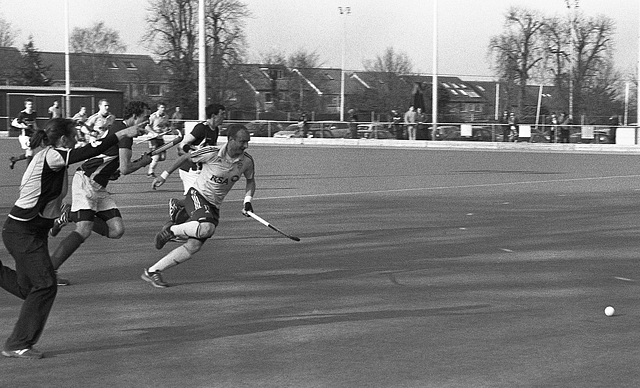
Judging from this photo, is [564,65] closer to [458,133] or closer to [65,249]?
[458,133]

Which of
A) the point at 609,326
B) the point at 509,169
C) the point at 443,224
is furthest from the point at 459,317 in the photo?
the point at 509,169

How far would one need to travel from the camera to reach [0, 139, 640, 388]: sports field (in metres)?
6.37

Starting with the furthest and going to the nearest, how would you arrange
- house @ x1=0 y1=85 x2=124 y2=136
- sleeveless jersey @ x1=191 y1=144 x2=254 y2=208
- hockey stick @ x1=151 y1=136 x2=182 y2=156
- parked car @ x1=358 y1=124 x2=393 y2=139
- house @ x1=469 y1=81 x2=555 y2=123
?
house @ x1=469 y1=81 x2=555 y2=123, house @ x1=0 y1=85 x2=124 y2=136, parked car @ x1=358 y1=124 x2=393 y2=139, hockey stick @ x1=151 y1=136 x2=182 y2=156, sleeveless jersey @ x1=191 y1=144 x2=254 y2=208

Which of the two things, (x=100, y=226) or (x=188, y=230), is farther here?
(x=100, y=226)

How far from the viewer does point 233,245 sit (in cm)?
1259

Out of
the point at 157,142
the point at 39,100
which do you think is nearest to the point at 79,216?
the point at 157,142

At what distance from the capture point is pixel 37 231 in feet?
22.4

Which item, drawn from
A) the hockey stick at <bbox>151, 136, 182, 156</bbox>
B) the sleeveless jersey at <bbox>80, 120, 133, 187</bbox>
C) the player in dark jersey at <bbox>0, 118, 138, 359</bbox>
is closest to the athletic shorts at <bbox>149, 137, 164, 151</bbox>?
the hockey stick at <bbox>151, 136, 182, 156</bbox>

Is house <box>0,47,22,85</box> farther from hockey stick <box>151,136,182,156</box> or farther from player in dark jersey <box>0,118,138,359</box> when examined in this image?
player in dark jersey <box>0,118,138,359</box>

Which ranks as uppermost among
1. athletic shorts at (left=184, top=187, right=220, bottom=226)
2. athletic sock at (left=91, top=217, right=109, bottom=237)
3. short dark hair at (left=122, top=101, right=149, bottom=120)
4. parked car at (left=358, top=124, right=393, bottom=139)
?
short dark hair at (left=122, top=101, right=149, bottom=120)

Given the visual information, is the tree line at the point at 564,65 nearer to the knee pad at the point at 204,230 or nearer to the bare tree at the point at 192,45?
the bare tree at the point at 192,45

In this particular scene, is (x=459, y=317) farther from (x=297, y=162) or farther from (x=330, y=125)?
(x=330, y=125)

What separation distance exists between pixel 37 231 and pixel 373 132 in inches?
1704

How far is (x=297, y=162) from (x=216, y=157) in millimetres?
22034
